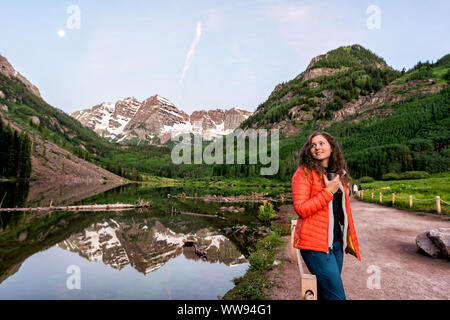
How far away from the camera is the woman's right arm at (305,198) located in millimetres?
3963

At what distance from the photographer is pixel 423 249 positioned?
1121 centimetres

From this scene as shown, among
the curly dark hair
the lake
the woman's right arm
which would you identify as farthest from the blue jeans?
the lake

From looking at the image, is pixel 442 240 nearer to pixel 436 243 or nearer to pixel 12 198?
pixel 436 243

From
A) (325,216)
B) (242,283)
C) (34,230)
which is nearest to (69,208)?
(34,230)

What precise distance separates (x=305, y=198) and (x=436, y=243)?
10720 mm

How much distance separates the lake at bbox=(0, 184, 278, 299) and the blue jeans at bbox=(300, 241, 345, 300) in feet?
22.8

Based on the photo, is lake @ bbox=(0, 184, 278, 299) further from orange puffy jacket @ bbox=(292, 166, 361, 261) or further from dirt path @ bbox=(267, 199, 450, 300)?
orange puffy jacket @ bbox=(292, 166, 361, 261)

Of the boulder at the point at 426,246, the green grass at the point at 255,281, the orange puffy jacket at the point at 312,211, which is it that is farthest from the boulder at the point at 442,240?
the orange puffy jacket at the point at 312,211

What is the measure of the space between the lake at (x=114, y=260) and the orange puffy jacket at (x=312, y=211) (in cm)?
723

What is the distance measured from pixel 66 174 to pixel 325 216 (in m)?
127

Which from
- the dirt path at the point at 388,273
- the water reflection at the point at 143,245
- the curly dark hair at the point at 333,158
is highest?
the curly dark hair at the point at 333,158

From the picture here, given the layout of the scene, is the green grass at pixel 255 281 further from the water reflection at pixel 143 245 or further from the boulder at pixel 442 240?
the boulder at pixel 442 240

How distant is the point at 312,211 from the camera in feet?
13.1
